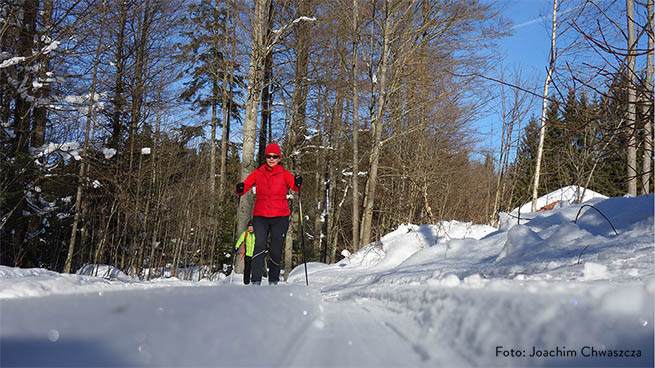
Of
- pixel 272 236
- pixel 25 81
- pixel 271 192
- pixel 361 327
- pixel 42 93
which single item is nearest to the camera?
pixel 361 327

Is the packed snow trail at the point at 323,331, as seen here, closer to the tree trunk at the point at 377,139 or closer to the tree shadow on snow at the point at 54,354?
the tree shadow on snow at the point at 54,354

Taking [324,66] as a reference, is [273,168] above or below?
below

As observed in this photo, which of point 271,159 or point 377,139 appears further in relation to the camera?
point 377,139

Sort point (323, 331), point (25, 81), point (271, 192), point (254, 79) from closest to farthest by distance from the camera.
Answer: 1. point (323, 331)
2. point (271, 192)
3. point (25, 81)
4. point (254, 79)

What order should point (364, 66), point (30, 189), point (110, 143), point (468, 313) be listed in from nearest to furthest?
point (468, 313) < point (30, 189) < point (364, 66) < point (110, 143)

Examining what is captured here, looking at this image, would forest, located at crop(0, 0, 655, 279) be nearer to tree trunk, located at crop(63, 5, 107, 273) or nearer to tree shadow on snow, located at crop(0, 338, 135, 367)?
tree trunk, located at crop(63, 5, 107, 273)

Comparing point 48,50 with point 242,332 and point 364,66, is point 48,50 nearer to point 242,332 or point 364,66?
point 364,66

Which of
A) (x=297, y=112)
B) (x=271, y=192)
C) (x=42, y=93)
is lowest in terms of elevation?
(x=271, y=192)

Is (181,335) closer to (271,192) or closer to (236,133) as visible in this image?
(271,192)

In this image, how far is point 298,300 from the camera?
9.13 feet

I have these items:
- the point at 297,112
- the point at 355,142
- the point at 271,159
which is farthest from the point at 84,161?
the point at 271,159

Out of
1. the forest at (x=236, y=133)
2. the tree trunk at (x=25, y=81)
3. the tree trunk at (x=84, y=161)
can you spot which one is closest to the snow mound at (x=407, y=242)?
the forest at (x=236, y=133)

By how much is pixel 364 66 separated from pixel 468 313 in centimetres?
1075

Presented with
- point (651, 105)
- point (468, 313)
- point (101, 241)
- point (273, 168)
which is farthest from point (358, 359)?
point (101, 241)
